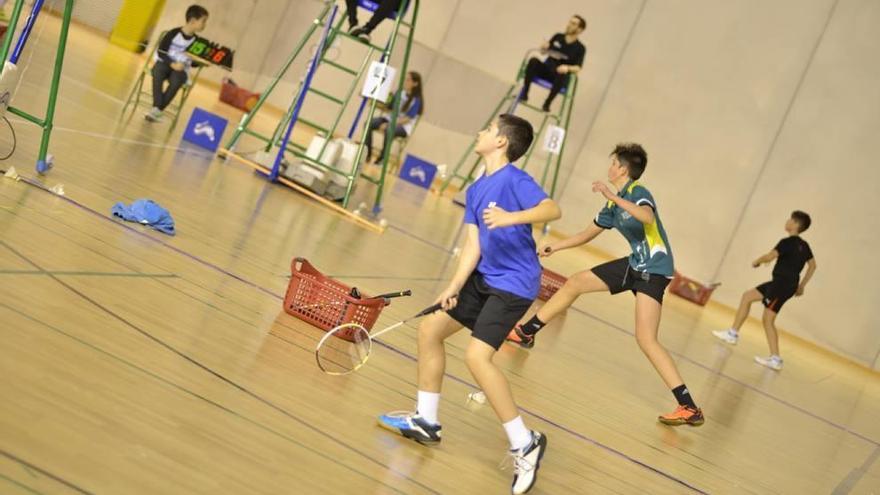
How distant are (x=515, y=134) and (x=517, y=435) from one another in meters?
1.17

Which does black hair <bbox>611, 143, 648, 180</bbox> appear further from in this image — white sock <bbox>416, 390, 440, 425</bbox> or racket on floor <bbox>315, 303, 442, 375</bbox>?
white sock <bbox>416, 390, 440, 425</bbox>

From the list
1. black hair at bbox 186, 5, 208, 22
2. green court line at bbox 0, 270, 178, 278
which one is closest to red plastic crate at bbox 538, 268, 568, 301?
black hair at bbox 186, 5, 208, 22

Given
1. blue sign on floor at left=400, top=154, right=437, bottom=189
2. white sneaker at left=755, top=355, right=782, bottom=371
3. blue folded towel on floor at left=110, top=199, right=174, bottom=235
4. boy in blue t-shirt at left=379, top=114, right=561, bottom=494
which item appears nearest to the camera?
boy in blue t-shirt at left=379, top=114, right=561, bottom=494

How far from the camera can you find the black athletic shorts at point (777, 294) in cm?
1246

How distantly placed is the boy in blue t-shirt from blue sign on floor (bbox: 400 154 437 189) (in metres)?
14.7

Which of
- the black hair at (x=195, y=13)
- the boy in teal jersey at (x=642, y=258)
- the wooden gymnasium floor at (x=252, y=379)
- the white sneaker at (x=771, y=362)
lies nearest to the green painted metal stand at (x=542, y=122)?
the white sneaker at (x=771, y=362)

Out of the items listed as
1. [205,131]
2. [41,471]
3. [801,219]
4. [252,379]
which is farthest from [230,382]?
[801,219]

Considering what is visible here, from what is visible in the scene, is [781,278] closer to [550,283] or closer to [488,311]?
[550,283]

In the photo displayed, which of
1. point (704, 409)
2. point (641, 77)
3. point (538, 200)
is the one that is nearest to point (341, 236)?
point (704, 409)

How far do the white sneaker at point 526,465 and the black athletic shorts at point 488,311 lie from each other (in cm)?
40

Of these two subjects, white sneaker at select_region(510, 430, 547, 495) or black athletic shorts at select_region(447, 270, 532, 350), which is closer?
white sneaker at select_region(510, 430, 547, 495)

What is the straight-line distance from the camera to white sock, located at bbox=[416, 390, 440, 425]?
439 cm

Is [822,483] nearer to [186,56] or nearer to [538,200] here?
[538,200]

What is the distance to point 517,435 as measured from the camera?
4.28 meters
